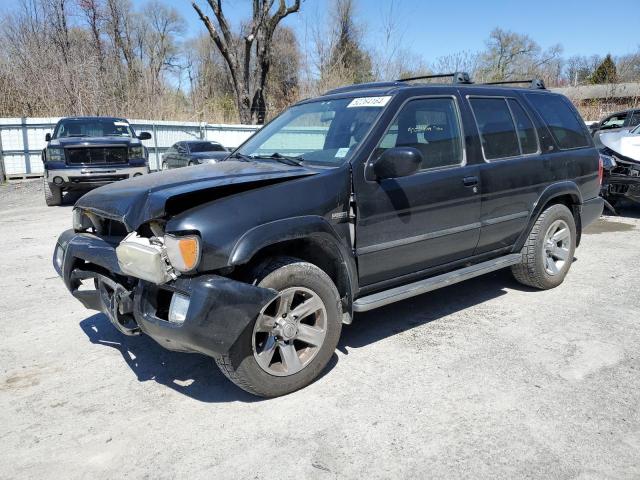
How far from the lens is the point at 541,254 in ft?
16.2

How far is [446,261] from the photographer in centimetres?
417

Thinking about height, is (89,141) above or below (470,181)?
above

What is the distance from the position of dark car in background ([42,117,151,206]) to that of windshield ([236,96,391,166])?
700 cm

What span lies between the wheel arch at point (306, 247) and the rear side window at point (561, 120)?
2853 mm

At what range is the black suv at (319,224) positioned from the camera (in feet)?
9.19

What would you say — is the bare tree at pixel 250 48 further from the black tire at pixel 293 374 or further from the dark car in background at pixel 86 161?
the black tire at pixel 293 374

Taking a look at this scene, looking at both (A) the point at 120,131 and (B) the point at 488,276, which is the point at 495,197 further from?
(A) the point at 120,131

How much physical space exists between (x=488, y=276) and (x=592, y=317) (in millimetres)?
1359

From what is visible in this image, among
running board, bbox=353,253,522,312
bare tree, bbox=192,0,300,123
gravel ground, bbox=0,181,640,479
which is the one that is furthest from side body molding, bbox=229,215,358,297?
bare tree, bbox=192,0,300,123


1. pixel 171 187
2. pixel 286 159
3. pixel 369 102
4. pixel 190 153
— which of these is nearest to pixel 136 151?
pixel 190 153

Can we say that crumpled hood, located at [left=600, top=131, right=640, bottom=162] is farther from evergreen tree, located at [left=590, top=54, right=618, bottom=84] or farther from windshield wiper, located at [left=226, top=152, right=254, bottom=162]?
evergreen tree, located at [left=590, top=54, right=618, bottom=84]

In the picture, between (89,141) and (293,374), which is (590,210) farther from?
(89,141)

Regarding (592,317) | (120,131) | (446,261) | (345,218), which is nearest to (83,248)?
(345,218)

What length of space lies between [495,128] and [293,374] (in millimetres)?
2785
